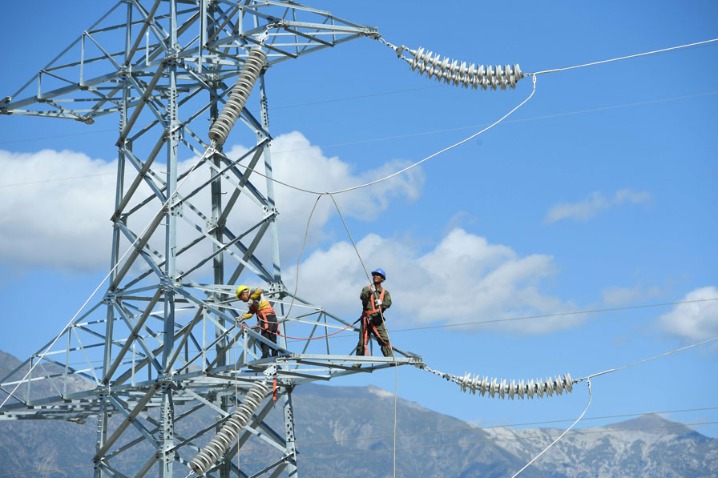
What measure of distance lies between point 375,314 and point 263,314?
9.59ft

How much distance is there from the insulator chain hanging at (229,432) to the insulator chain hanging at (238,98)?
652 cm

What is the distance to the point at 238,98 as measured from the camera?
106ft

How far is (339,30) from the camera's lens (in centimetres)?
3584

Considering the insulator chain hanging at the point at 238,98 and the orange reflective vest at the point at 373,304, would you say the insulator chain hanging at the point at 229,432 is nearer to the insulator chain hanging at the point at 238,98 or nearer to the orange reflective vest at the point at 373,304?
the orange reflective vest at the point at 373,304

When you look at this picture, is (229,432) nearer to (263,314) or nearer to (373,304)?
(263,314)

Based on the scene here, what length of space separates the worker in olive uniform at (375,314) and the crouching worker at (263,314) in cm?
230

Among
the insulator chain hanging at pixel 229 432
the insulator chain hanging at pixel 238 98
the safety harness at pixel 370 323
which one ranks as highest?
the insulator chain hanging at pixel 238 98

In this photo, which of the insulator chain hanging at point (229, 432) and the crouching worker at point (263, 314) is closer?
the insulator chain hanging at point (229, 432)

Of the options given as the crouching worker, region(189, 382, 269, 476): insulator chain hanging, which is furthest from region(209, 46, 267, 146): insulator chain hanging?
region(189, 382, 269, 476): insulator chain hanging

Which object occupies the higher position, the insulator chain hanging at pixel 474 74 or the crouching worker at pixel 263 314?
the insulator chain hanging at pixel 474 74

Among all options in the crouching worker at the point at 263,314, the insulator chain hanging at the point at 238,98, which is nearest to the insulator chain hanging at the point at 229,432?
the crouching worker at the point at 263,314

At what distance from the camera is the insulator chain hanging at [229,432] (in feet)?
98.6

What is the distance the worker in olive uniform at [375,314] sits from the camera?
3200 centimetres

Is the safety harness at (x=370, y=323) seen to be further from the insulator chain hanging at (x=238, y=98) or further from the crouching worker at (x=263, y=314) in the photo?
the insulator chain hanging at (x=238, y=98)
